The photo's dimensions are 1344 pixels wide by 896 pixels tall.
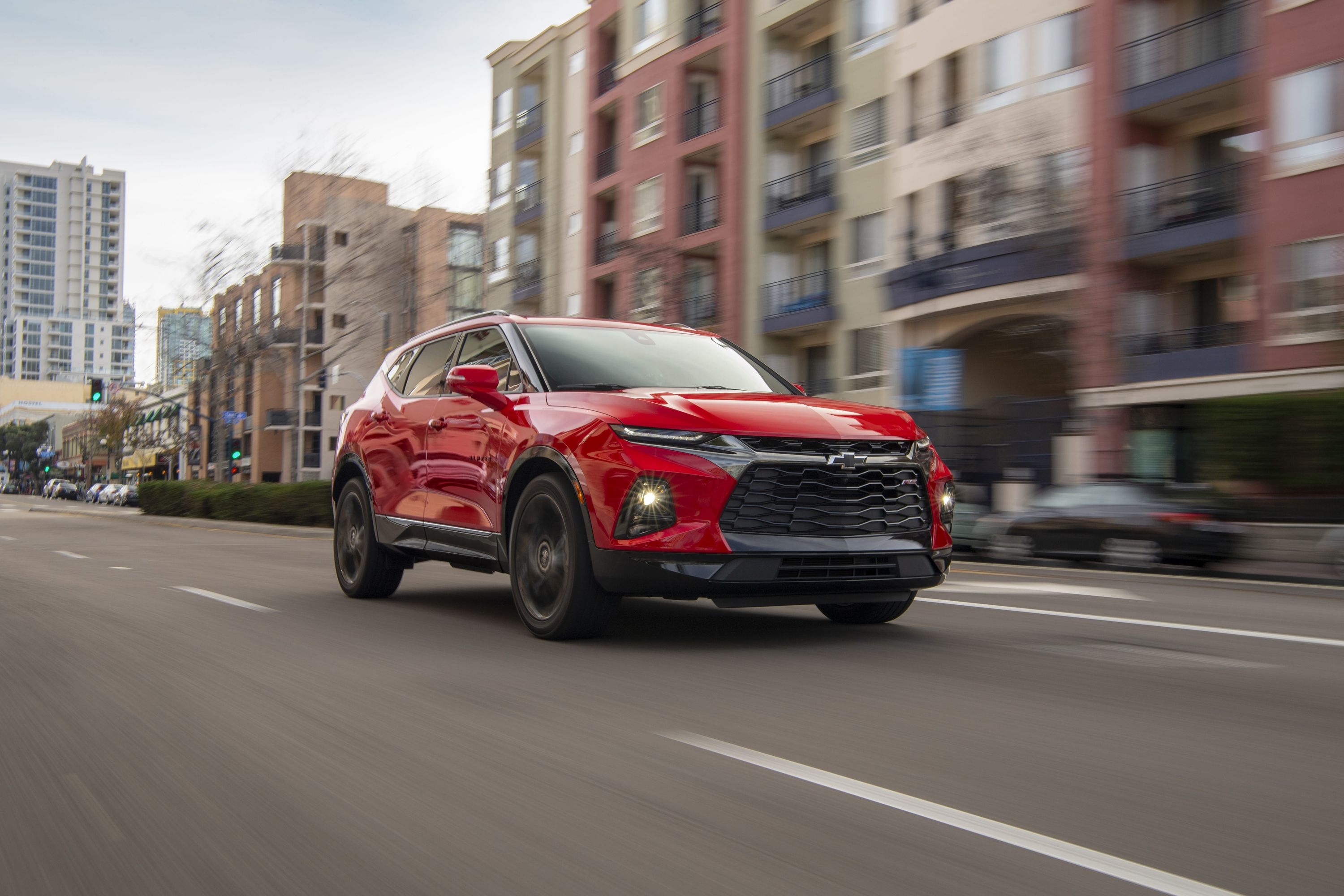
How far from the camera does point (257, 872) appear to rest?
123 inches

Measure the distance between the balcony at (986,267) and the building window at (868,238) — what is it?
186 cm

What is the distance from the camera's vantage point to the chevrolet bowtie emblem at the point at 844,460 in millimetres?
6406

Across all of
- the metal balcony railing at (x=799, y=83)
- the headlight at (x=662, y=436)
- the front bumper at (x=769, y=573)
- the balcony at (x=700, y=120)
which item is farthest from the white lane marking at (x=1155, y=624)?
the balcony at (x=700, y=120)

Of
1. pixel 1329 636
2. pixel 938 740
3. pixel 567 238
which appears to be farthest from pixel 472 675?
pixel 567 238

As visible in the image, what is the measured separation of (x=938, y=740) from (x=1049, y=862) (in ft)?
4.42

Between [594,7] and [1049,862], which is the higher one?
[594,7]

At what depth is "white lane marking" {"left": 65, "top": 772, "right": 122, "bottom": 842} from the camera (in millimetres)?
3484

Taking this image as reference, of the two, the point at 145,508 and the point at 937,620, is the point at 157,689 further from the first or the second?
the point at 145,508

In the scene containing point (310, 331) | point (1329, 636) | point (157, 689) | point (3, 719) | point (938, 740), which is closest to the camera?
point (938, 740)

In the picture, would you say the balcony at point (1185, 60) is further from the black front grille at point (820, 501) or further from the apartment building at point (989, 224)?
the black front grille at point (820, 501)

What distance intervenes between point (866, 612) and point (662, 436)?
2.06 metres

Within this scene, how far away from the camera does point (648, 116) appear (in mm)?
42688

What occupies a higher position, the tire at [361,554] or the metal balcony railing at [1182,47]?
the metal balcony railing at [1182,47]

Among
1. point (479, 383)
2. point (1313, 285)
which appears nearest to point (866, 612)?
point (479, 383)
